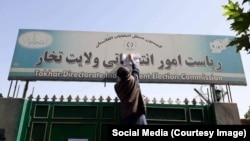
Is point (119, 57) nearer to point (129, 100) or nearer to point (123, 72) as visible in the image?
point (123, 72)

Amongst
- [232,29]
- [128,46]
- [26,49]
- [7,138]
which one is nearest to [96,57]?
[128,46]

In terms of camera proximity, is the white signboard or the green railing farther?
the white signboard

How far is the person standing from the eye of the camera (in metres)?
7.01

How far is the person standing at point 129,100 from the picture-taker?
7.01 m

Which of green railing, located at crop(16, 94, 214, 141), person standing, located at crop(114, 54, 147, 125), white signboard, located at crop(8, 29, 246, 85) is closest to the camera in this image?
person standing, located at crop(114, 54, 147, 125)

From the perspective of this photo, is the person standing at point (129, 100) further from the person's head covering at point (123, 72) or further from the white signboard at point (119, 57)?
the white signboard at point (119, 57)

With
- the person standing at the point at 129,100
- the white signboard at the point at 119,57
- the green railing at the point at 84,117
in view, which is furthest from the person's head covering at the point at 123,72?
the white signboard at the point at 119,57

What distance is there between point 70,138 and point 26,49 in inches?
153

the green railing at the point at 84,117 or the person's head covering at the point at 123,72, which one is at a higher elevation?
the person's head covering at the point at 123,72

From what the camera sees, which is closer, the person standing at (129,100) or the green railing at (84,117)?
the person standing at (129,100)

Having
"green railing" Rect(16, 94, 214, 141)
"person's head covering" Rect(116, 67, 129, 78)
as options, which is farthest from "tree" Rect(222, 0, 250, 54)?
"green railing" Rect(16, 94, 214, 141)

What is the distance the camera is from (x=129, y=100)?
7.09 m

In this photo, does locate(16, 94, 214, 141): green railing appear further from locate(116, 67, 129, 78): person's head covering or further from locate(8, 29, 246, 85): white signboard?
locate(116, 67, 129, 78): person's head covering

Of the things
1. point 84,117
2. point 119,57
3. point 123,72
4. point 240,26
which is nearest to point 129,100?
point 123,72
